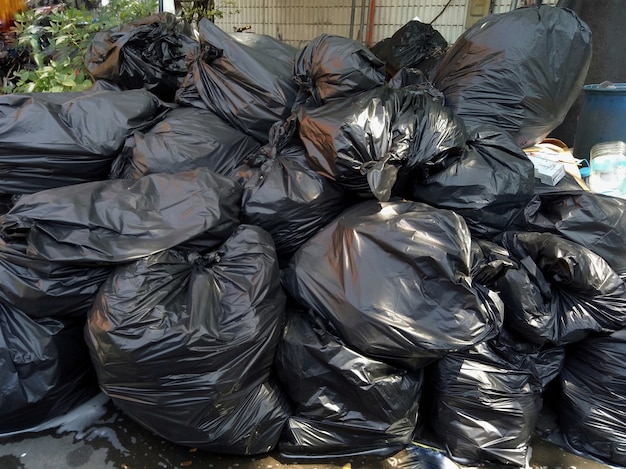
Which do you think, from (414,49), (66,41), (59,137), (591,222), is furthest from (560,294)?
(66,41)

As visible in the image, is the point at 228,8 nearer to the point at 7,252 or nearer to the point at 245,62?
the point at 245,62

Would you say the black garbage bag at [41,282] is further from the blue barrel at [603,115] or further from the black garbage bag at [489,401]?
the blue barrel at [603,115]

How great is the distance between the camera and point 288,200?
169 centimetres

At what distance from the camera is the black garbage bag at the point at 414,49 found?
340 cm

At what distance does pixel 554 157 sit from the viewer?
2.18 meters

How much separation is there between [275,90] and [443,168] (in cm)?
84

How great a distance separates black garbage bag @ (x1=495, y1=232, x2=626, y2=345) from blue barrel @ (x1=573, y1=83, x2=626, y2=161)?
1.17 meters

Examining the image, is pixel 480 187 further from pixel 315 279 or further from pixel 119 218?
pixel 119 218

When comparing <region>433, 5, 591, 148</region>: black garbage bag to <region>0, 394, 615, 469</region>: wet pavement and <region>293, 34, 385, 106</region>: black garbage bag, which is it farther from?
<region>0, 394, 615, 469</region>: wet pavement

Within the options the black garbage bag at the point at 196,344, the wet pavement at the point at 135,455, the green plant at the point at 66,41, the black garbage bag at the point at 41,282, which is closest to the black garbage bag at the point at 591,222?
the wet pavement at the point at 135,455

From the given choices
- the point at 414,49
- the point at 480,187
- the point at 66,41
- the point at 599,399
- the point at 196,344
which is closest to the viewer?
the point at 196,344

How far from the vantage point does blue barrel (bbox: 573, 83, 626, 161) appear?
7.73 ft

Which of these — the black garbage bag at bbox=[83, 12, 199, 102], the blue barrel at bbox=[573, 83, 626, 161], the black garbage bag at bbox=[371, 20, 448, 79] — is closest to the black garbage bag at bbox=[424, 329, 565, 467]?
the blue barrel at bbox=[573, 83, 626, 161]

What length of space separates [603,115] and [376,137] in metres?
1.56
